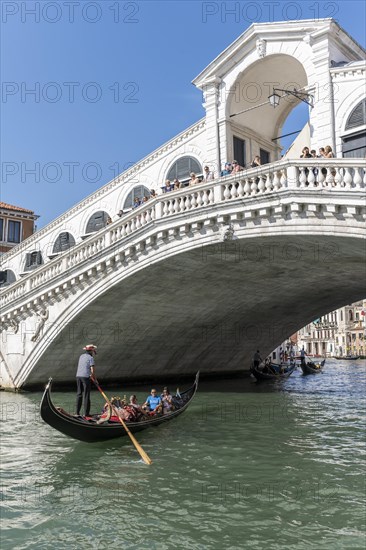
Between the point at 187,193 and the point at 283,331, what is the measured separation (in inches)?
618

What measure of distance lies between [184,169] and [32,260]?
30.1 feet

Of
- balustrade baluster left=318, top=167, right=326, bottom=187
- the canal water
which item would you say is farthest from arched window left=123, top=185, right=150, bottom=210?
the canal water

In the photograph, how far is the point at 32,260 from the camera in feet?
73.3

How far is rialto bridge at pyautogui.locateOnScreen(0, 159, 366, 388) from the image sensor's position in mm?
10883

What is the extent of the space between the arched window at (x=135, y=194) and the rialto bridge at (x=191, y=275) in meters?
3.72

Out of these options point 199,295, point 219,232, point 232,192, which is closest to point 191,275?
point 199,295

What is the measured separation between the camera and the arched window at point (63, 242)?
2089 cm

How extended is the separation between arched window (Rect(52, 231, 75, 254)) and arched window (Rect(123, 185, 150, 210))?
3.24m

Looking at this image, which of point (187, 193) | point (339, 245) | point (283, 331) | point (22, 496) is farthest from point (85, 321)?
point (283, 331)

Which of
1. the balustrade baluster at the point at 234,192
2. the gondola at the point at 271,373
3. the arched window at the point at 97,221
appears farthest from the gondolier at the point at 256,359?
the balustrade baluster at the point at 234,192

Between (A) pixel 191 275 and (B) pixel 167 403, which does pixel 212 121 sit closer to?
(A) pixel 191 275

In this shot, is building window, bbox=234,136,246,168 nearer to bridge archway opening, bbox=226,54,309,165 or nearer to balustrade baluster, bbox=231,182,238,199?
bridge archway opening, bbox=226,54,309,165

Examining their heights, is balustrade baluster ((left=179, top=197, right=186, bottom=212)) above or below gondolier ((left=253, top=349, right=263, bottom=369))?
above

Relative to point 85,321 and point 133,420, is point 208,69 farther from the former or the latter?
point 133,420
